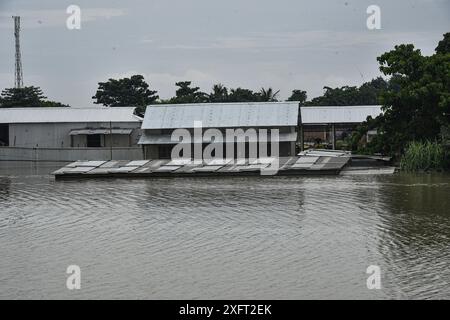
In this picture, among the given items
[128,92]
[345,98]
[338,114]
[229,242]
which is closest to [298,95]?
[345,98]

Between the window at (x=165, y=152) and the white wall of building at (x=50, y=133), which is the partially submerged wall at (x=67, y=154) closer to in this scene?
the white wall of building at (x=50, y=133)

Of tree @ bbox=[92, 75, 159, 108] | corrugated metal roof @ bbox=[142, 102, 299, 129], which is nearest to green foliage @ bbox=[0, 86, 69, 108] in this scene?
tree @ bbox=[92, 75, 159, 108]

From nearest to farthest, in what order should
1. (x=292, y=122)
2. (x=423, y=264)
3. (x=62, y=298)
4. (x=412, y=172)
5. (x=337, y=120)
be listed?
(x=62, y=298)
(x=423, y=264)
(x=412, y=172)
(x=292, y=122)
(x=337, y=120)

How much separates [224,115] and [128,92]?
20.1 meters

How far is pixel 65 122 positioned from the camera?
39312 mm

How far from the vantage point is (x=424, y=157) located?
88.8 feet

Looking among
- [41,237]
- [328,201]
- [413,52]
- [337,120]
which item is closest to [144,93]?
[337,120]

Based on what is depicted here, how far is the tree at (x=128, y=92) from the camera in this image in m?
53.2

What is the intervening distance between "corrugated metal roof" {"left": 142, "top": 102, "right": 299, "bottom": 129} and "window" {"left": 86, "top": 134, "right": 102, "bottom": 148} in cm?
453

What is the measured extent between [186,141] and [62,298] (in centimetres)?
2449

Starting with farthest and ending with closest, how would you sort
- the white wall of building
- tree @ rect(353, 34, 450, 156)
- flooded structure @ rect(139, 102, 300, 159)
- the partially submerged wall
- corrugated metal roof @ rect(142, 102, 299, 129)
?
the white wall of building < the partially submerged wall < corrugated metal roof @ rect(142, 102, 299, 129) < flooded structure @ rect(139, 102, 300, 159) < tree @ rect(353, 34, 450, 156)

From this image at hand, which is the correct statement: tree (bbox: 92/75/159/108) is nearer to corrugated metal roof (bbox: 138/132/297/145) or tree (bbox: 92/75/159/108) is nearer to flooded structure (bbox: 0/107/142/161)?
flooded structure (bbox: 0/107/142/161)

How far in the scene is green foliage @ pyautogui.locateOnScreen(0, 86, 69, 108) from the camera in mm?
49156
